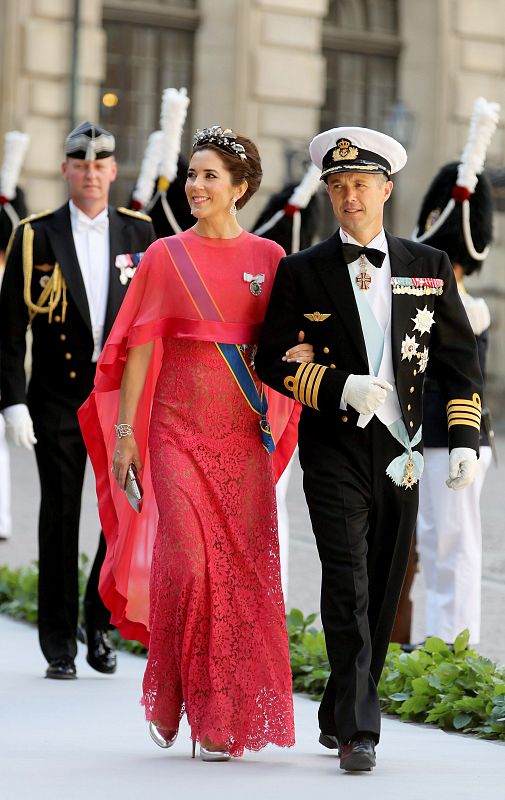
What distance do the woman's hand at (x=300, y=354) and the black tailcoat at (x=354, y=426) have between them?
0.7 inches

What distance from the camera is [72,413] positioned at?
7367 millimetres

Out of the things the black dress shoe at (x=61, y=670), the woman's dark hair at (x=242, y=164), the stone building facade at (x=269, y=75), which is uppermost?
the stone building facade at (x=269, y=75)

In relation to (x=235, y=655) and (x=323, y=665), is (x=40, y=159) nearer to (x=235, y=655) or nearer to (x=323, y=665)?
(x=323, y=665)

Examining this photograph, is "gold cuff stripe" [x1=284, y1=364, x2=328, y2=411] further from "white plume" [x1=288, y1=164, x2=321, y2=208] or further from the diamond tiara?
"white plume" [x1=288, y1=164, x2=321, y2=208]

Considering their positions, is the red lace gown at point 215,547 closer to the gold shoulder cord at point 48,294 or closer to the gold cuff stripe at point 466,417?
the gold cuff stripe at point 466,417

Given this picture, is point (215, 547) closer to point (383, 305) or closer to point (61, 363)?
point (383, 305)

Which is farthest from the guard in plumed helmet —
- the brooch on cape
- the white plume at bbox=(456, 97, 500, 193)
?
the brooch on cape

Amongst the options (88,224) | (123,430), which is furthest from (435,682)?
(88,224)

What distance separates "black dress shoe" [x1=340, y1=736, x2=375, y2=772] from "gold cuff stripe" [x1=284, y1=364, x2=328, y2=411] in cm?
90

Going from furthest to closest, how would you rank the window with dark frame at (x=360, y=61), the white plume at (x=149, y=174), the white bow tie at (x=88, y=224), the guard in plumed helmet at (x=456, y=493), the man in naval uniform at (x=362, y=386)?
1. the window with dark frame at (x=360, y=61)
2. the white plume at (x=149, y=174)
3. the guard in plumed helmet at (x=456, y=493)
4. the white bow tie at (x=88, y=224)
5. the man in naval uniform at (x=362, y=386)

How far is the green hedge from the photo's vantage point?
638 centimetres

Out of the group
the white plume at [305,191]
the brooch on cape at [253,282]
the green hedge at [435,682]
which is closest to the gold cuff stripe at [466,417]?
the brooch on cape at [253,282]

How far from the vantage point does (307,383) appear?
17.8 feet

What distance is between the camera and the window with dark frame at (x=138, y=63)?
2309 centimetres
